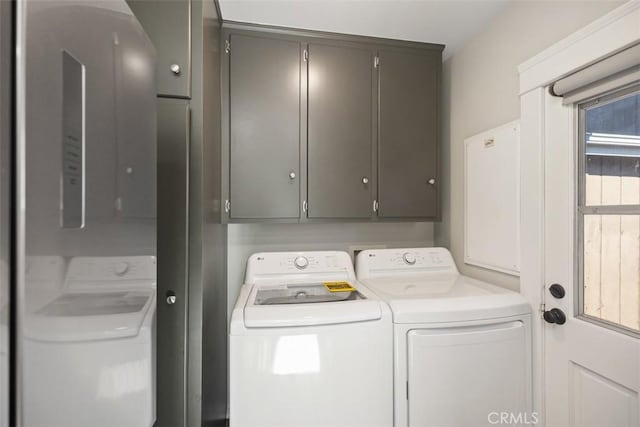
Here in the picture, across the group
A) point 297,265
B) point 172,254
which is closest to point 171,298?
point 172,254

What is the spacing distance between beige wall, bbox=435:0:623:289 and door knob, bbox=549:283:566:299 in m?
0.21

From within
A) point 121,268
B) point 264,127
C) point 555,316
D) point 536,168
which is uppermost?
point 264,127

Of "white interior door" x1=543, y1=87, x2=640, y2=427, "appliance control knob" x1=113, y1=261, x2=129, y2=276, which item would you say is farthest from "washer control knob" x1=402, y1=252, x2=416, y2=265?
"appliance control knob" x1=113, y1=261, x2=129, y2=276

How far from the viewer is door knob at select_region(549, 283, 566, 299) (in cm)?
127

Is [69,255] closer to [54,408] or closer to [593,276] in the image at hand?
[54,408]

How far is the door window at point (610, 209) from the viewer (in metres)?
1.05

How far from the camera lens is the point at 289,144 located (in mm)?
1704

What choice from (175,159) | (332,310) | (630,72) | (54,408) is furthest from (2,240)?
(630,72)

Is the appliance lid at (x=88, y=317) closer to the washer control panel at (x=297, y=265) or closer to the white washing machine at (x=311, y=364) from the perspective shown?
the white washing machine at (x=311, y=364)

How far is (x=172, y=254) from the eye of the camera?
44.8 inches

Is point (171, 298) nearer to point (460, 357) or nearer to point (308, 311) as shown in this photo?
point (308, 311)

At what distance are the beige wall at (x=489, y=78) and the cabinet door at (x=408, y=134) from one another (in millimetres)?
186

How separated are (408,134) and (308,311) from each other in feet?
4.14

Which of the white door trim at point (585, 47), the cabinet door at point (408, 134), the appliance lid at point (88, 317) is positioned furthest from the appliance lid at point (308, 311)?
the white door trim at point (585, 47)
